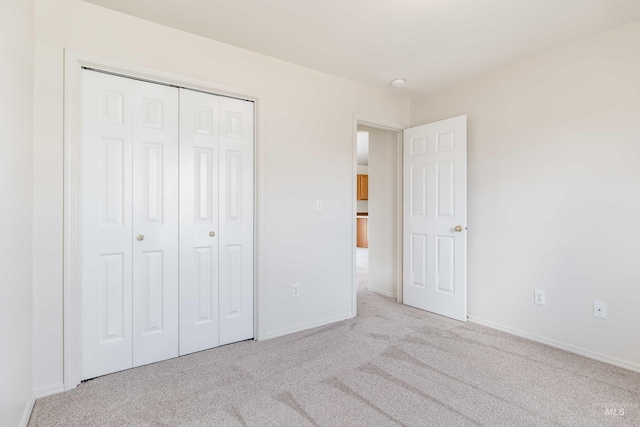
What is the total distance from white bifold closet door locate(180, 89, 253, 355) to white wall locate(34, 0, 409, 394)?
0.15 metres

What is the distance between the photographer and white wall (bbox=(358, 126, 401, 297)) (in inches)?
153

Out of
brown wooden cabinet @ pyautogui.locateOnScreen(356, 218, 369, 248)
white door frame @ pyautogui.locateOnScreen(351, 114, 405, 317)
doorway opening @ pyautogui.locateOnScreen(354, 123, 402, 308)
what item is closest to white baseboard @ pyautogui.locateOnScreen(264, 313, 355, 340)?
white door frame @ pyautogui.locateOnScreen(351, 114, 405, 317)

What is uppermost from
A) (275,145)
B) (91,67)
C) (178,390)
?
(91,67)

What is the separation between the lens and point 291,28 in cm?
223

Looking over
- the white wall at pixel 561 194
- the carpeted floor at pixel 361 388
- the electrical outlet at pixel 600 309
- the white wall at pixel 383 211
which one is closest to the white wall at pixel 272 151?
the carpeted floor at pixel 361 388

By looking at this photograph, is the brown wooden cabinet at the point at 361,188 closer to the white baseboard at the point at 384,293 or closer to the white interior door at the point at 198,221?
the white baseboard at the point at 384,293

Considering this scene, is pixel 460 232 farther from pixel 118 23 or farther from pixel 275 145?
pixel 118 23

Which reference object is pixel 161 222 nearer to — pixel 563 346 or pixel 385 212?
pixel 385 212

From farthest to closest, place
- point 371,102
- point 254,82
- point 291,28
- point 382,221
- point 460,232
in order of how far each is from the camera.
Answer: point 382,221
point 371,102
point 460,232
point 254,82
point 291,28

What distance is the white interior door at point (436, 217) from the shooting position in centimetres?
307

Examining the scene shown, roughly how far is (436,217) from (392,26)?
6.01 feet

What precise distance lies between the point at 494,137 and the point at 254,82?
218 cm

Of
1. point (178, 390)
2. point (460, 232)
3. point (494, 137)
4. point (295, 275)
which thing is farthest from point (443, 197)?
point (178, 390)

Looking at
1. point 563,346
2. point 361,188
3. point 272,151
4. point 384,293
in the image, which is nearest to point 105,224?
point 272,151
